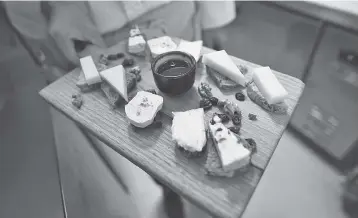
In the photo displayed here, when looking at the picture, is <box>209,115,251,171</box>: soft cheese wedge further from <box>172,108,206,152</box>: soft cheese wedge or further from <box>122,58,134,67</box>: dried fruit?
<box>122,58,134,67</box>: dried fruit

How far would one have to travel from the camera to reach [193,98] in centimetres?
47

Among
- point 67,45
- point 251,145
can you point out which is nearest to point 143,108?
point 251,145

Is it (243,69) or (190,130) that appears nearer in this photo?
(190,130)

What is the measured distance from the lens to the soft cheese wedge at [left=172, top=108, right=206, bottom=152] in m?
0.38

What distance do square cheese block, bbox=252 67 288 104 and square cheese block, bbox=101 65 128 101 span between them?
23 cm

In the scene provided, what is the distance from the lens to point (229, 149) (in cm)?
35

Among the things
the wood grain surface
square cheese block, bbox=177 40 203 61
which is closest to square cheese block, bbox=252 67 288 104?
the wood grain surface

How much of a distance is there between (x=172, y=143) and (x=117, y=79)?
6.6 inches

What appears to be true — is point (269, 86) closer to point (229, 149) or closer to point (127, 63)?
point (229, 149)

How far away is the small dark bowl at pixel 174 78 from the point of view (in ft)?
1.43

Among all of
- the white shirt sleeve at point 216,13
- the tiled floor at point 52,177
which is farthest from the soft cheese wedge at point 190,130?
the white shirt sleeve at point 216,13

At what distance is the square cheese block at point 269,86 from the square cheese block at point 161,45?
7.6 inches

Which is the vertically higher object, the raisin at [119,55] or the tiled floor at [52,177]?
the raisin at [119,55]

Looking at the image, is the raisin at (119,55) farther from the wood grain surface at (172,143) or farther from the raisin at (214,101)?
the raisin at (214,101)
